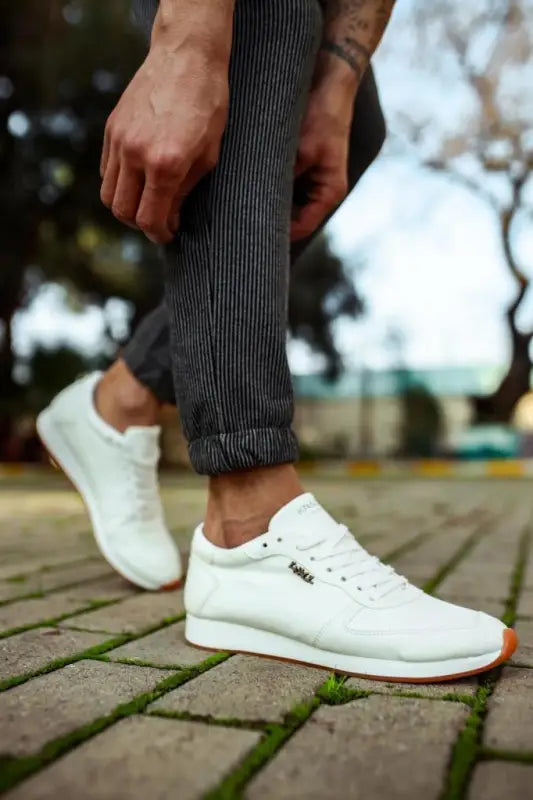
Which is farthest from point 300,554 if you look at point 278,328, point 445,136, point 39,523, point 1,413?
point 445,136

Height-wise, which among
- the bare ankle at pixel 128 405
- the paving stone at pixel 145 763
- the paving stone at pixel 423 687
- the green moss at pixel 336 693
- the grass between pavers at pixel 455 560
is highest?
the bare ankle at pixel 128 405

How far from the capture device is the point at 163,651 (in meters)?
1.29

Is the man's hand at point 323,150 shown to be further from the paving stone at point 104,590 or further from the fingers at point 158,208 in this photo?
the paving stone at point 104,590

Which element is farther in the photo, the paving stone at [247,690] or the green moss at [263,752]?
the paving stone at [247,690]

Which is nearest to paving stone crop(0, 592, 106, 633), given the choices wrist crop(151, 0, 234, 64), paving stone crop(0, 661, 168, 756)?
paving stone crop(0, 661, 168, 756)

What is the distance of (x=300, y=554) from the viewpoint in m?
1.23

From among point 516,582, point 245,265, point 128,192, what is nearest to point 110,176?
point 128,192

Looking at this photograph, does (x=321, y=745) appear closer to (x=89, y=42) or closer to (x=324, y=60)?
(x=324, y=60)

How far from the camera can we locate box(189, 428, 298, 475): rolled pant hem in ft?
4.00

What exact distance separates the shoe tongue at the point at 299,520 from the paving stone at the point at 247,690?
210mm

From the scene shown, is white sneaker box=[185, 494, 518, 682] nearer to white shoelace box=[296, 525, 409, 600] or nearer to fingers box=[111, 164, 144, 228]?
white shoelace box=[296, 525, 409, 600]

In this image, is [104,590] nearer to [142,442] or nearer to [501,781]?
[142,442]

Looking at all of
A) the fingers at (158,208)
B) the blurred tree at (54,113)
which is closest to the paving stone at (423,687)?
the fingers at (158,208)

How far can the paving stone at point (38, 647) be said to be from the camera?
118cm
